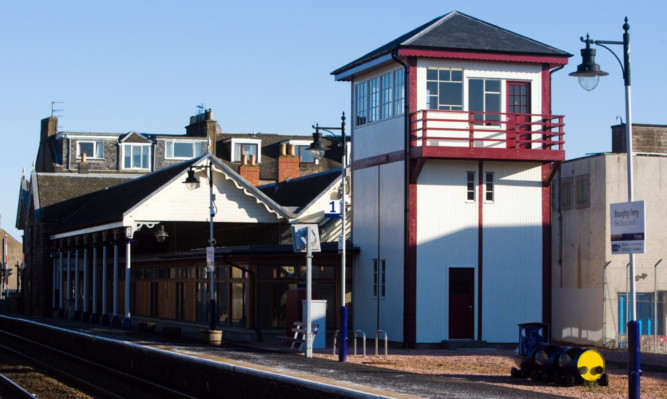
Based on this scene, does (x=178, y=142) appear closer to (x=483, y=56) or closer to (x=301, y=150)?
(x=301, y=150)

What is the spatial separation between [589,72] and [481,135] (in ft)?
44.6

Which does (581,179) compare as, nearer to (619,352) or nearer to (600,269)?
(600,269)

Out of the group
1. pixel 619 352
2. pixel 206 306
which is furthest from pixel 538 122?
pixel 206 306

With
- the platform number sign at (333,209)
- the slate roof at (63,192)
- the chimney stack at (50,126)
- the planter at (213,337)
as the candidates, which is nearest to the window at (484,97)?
the platform number sign at (333,209)

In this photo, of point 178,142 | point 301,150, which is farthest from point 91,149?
point 301,150

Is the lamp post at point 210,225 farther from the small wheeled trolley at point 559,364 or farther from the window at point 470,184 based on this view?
the small wheeled trolley at point 559,364

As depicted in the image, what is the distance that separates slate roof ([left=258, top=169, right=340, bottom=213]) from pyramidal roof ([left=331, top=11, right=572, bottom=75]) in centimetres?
1116

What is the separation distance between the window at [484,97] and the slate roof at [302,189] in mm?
11906

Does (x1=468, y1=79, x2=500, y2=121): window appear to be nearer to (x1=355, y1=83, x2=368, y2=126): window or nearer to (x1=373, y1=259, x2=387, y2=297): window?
(x1=355, y1=83, x2=368, y2=126): window

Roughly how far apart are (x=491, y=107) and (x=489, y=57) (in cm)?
147

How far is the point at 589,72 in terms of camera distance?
57.4ft

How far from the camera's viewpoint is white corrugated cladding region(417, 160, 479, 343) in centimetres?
3050

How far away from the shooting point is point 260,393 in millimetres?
17656

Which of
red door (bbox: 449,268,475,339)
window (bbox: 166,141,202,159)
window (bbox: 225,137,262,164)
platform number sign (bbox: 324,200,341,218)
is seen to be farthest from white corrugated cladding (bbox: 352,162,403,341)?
window (bbox: 166,141,202,159)
